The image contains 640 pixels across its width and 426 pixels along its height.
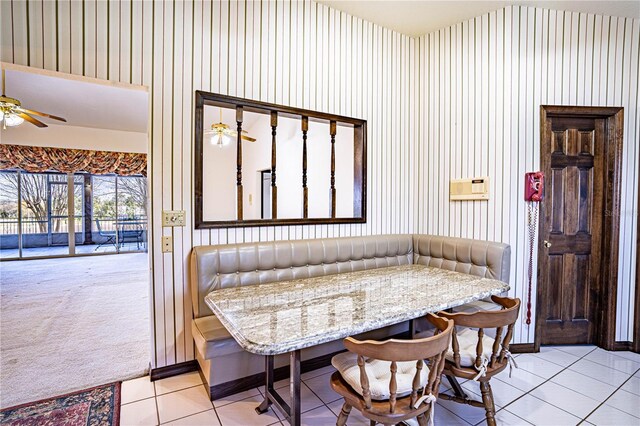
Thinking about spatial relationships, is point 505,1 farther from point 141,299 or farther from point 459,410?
point 141,299

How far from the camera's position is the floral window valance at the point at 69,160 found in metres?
6.47

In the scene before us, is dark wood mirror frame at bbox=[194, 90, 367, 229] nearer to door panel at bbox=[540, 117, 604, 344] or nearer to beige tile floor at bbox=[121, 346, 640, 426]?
beige tile floor at bbox=[121, 346, 640, 426]

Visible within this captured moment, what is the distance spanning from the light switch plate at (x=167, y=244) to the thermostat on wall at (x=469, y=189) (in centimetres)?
A: 276

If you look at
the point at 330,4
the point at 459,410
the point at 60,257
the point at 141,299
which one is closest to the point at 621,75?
the point at 330,4

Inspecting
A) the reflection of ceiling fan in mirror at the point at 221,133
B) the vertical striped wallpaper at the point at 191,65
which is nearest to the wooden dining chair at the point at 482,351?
the vertical striped wallpaper at the point at 191,65

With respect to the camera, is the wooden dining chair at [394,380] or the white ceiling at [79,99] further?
the white ceiling at [79,99]

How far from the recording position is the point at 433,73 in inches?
139

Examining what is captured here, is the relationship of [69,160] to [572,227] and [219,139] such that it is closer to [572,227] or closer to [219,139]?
[219,139]

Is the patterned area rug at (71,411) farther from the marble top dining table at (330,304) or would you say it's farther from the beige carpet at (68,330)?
the marble top dining table at (330,304)

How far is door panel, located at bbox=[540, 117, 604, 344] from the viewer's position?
119 inches

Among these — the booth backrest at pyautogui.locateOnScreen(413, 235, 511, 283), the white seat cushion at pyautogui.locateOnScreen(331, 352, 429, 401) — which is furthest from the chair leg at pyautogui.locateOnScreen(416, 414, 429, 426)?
the booth backrest at pyautogui.locateOnScreen(413, 235, 511, 283)

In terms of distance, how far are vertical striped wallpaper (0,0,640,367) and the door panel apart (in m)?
0.24

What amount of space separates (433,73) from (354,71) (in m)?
0.94

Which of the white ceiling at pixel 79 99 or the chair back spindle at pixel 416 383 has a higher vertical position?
the white ceiling at pixel 79 99
